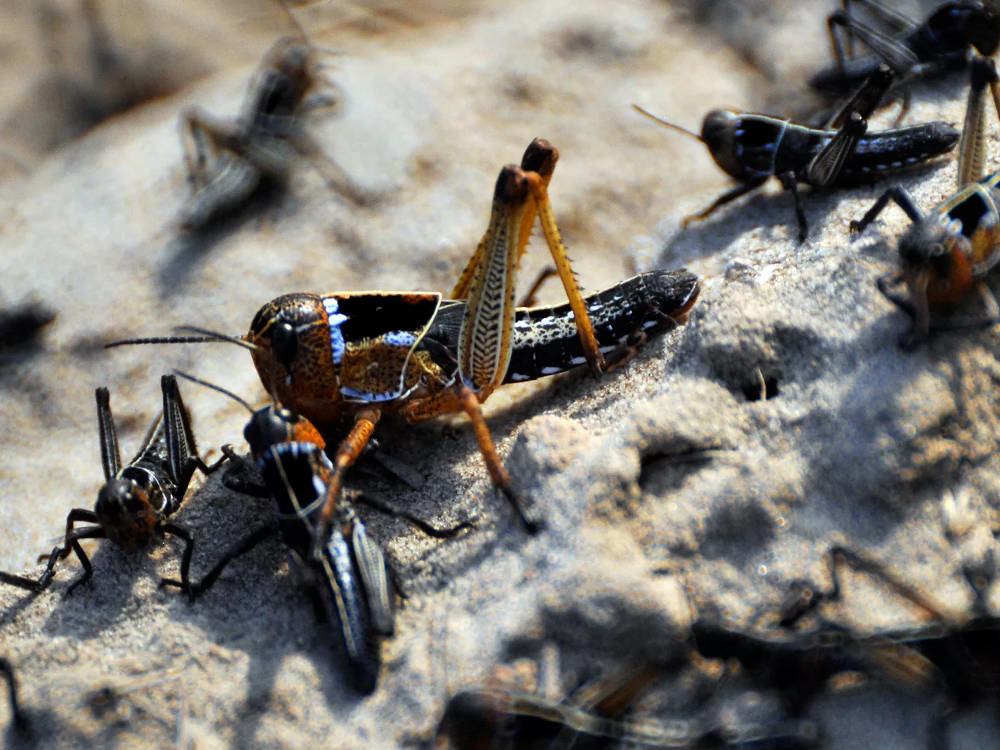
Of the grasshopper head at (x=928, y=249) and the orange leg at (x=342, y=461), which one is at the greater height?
the grasshopper head at (x=928, y=249)

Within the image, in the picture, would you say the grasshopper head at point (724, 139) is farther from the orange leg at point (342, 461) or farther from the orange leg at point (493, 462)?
the orange leg at point (342, 461)

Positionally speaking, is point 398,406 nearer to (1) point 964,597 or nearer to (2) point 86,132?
(1) point 964,597

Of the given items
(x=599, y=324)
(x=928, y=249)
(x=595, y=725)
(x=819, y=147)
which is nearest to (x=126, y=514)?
(x=595, y=725)

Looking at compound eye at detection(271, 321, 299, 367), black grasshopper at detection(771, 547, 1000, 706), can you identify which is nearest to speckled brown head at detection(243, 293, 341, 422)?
compound eye at detection(271, 321, 299, 367)

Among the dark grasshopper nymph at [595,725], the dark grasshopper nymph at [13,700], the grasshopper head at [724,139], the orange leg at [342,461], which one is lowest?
the dark grasshopper nymph at [13,700]

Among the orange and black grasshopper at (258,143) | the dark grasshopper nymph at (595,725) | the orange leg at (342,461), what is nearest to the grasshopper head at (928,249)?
the dark grasshopper nymph at (595,725)

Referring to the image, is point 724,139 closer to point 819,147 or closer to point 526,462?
point 819,147

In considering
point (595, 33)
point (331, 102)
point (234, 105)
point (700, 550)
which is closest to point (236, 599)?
point (700, 550)
